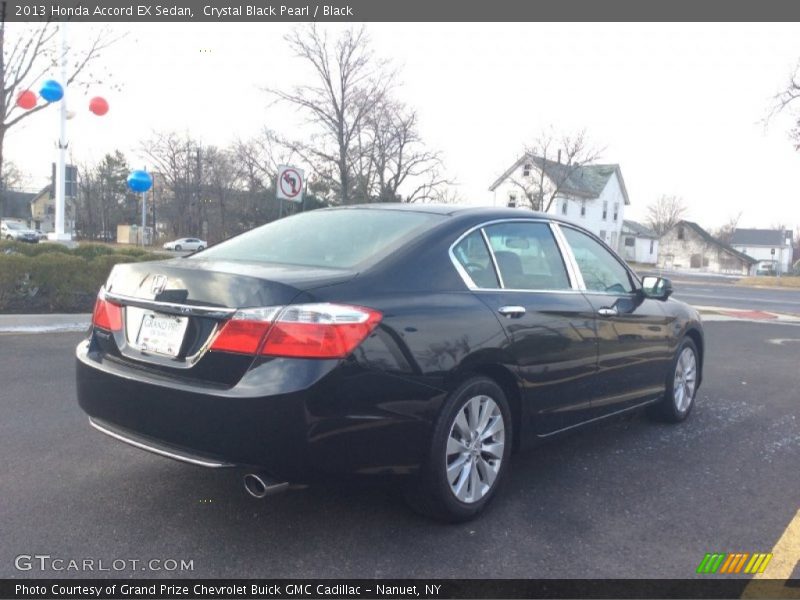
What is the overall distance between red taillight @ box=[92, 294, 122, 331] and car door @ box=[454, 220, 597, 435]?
1736 mm

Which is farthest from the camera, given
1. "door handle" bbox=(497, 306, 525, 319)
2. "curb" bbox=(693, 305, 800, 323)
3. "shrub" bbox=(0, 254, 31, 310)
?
"curb" bbox=(693, 305, 800, 323)

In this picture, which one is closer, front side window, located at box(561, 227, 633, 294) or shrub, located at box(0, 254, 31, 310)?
front side window, located at box(561, 227, 633, 294)

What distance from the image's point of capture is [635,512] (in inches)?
144

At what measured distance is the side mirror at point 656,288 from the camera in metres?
5.07

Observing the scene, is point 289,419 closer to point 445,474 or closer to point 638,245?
point 445,474

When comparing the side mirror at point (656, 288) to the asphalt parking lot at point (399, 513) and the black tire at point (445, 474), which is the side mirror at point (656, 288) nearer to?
the asphalt parking lot at point (399, 513)

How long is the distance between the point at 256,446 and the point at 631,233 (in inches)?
3041

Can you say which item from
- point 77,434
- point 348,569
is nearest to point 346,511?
point 348,569

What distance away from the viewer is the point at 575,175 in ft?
198

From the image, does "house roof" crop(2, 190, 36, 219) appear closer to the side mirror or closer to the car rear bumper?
the side mirror

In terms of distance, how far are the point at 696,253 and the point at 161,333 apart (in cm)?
8916

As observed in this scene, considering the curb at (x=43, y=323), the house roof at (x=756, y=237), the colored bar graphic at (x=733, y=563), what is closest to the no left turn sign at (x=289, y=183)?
the curb at (x=43, y=323)

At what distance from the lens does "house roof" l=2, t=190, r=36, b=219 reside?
90375 millimetres

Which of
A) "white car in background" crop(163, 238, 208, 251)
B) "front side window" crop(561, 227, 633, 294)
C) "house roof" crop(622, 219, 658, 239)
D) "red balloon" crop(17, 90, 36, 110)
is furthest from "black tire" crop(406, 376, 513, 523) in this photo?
"house roof" crop(622, 219, 658, 239)
